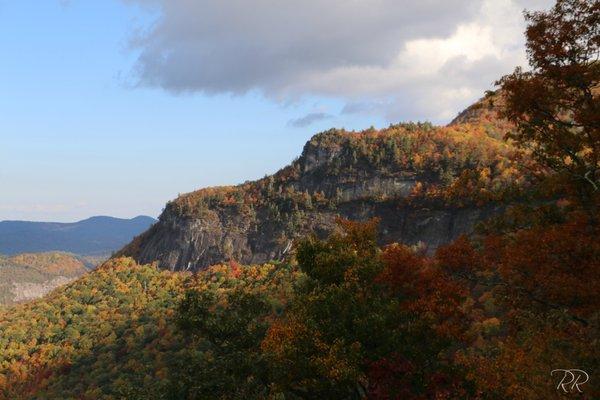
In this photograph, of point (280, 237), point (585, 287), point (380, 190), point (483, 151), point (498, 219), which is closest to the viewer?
point (585, 287)

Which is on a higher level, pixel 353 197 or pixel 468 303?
pixel 353 197

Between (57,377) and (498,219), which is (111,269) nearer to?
(57,377)

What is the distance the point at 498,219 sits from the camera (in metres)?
18.7

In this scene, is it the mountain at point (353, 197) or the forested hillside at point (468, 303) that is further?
the mountain at point (353, 197)

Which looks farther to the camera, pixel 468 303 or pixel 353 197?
pixel 353 197

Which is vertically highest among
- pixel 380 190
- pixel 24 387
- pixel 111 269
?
pixel 380 190

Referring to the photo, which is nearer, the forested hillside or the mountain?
the forested hillside

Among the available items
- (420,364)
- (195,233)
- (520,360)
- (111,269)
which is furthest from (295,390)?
(111,269)

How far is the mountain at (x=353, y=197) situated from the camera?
291 feet

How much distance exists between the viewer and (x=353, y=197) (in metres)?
109

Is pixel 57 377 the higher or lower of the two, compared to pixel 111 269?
lower

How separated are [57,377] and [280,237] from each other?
51.4 metres

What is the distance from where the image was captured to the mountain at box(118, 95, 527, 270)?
8856 cm

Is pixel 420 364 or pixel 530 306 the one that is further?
pixel 420 364
